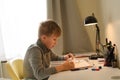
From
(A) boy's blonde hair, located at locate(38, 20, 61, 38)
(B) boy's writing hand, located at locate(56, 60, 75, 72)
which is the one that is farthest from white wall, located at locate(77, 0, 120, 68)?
(A) boy's blonde hair, located at locate(38, 20, 61, 38)

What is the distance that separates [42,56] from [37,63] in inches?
5.7

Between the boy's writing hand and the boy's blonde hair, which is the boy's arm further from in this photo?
the boy's blonde hair

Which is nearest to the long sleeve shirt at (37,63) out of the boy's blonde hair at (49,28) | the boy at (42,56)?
the boy at (42,56)

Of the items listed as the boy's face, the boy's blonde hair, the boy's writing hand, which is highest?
the boy's blonde hair

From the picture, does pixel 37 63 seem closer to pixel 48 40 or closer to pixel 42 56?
pixel 42 56

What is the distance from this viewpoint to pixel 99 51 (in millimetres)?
2717

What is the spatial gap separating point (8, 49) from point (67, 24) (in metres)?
0.90

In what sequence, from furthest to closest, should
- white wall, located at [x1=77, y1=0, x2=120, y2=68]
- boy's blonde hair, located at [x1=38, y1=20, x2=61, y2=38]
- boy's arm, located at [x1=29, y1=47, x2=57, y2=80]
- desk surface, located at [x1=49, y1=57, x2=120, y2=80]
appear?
white wall, located at [x1=77, y1=0, x2=120, y2=68] → boy's blonde hair, located at [x1=38, y1=20, x2=61, y2=38] → boy's arm, located at [x1=29, y1=47, x2=57, y2=80] → desk surface, located at [x1=49, y1=57, x2=120, y2=80]

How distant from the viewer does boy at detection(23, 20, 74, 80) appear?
1.72m

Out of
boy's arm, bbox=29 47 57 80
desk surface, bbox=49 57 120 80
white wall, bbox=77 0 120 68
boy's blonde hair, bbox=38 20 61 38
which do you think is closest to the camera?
desk surface, bbox=49 57 120 80

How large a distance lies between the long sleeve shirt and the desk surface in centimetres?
9

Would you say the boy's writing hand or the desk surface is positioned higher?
the boy's writing hand

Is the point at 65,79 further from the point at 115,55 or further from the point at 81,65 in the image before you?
the point at 115,55

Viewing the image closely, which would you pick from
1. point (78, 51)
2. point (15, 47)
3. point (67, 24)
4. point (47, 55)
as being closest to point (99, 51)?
point (78, 51)
